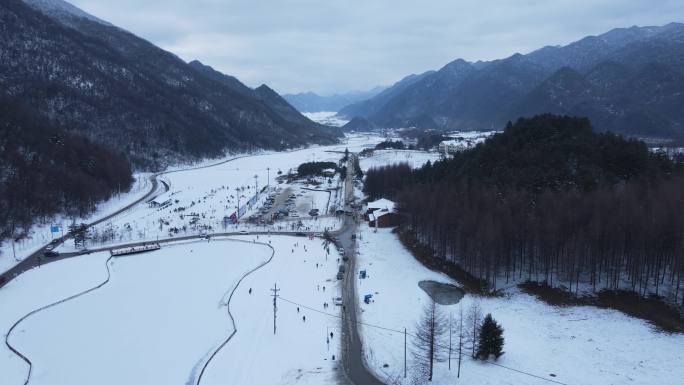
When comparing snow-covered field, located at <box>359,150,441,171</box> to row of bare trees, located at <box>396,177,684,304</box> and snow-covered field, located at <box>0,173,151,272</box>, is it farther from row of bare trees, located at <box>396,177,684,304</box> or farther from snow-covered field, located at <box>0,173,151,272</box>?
row of bare trees, located at <box>396,177,684,304</box>

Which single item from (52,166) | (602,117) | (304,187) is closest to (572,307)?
(304,187)

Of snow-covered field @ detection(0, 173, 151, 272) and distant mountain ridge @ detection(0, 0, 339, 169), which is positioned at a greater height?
distant mountain ridge @ detection(0, 0, 339, 169)

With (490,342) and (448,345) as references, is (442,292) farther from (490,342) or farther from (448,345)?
(490,342)

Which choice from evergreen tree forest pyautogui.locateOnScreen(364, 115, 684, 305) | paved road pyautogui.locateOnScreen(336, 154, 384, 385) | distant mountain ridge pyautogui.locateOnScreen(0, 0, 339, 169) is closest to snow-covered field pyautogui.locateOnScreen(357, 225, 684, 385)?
paved road pyautogui.locateOnScreen(336, 154, 384, 385)

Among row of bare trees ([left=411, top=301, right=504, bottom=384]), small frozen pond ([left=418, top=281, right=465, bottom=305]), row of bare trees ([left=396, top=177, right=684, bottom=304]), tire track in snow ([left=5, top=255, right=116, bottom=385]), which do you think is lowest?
tire track in snow ([left=5, top=255, right=116, bottom=385])

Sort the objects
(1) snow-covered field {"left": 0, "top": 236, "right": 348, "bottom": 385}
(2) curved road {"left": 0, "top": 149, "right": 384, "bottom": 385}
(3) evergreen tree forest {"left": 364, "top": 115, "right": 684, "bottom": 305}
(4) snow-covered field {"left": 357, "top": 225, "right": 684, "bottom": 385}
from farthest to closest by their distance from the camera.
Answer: (3) evergreen tree forest {"left": 364, "top": 115, "right": 684, "bottom": 305} < (1) snow-covered field {"left": 0, "top": 236, "right": 348, "bottom": 385} < (2) curved road {"left": 0, "top": 149, "right": 384, "bottom": 385} < (4) snow-covered field {"left": 357, "top": 225, "right": 684, "bottom": 385}

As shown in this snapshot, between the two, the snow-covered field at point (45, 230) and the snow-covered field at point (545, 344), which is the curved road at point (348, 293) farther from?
the snow-covered field at point (45, 230)

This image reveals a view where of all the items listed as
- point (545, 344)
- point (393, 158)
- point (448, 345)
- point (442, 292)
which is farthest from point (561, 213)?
point (393, 158)

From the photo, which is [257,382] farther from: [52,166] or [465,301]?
[52,166]
